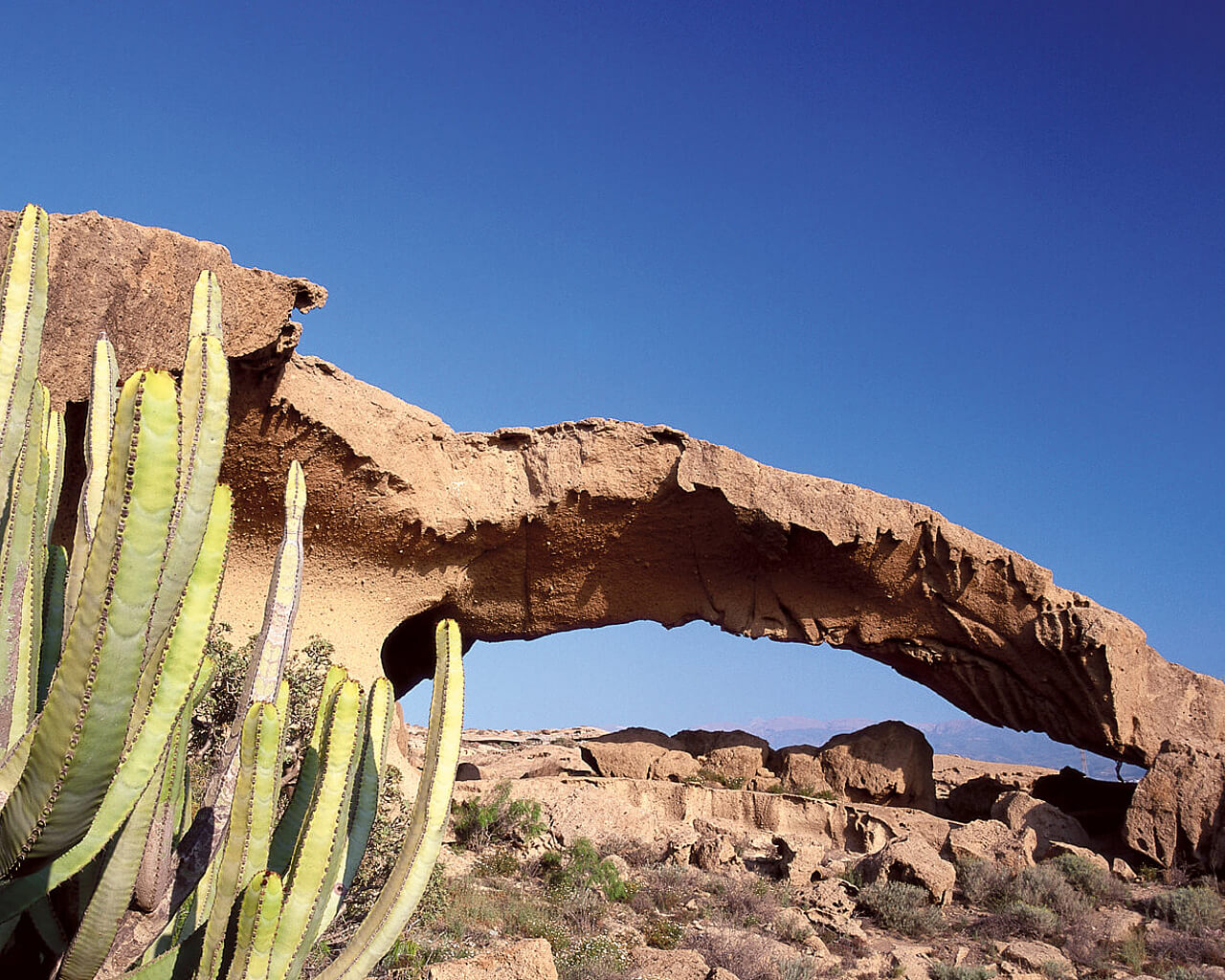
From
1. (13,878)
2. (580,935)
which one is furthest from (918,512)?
(13,878)

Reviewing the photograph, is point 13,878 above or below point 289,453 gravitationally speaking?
below

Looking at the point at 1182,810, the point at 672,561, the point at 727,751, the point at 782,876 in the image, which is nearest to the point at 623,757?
the point at 727,751

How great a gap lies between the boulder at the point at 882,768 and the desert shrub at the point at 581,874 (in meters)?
3.96

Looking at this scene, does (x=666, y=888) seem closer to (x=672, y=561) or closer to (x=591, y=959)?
(x=591, y=959)

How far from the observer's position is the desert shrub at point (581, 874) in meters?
7.77

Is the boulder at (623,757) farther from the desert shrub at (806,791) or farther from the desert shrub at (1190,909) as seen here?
the desert shrub at (1190,909)

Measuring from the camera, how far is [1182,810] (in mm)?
9781

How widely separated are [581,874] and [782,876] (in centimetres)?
220

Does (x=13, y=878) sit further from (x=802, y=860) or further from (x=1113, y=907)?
(x=1113, y=907)

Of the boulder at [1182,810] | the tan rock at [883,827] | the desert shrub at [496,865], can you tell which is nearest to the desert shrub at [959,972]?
the tan rock at [883,827]

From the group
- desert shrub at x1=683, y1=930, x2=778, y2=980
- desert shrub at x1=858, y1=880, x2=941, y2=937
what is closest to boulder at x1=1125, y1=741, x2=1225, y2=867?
desert shrub at x1=858, y1=880, x2=941, y2=937

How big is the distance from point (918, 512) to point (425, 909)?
7.04 m

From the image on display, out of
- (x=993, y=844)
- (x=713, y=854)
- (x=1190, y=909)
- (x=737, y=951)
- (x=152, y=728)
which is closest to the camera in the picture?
(x=152, y=728)

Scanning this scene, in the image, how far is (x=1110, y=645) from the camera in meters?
11.1
